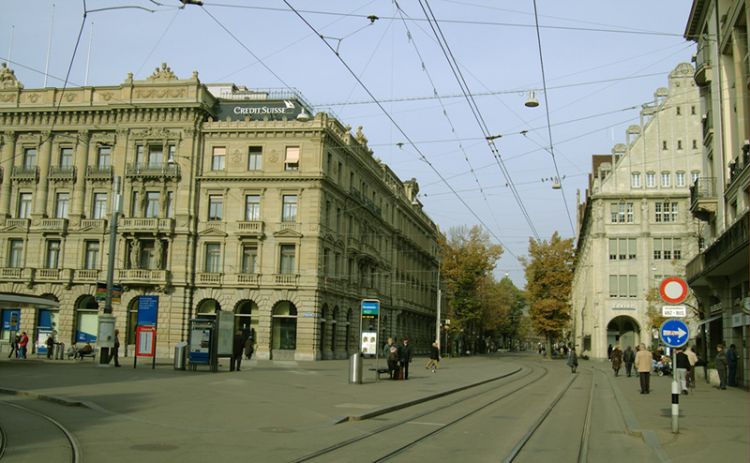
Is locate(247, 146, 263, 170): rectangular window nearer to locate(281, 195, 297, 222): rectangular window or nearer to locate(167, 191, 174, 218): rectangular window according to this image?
locate(281, 195, 297, 222): rectangular window

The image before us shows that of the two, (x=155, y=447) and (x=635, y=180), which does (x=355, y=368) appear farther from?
(x=635, y=180)

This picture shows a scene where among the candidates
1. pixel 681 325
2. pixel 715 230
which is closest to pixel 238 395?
pixel 681 325

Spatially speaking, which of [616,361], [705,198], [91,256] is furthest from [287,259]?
[705,198]

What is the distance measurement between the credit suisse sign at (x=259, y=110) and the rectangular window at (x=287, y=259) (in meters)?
9.90

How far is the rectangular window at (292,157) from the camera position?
5128 cm

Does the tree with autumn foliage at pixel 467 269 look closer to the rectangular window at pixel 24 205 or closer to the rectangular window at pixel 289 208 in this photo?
the rectangular window at pixel 289 208

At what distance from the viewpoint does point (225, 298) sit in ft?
166

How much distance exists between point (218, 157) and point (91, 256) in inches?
469

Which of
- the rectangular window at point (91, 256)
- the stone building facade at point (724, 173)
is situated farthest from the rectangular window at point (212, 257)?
the stone building facade at point (724, 173)

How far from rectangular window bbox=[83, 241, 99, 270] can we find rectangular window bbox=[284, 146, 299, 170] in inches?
603

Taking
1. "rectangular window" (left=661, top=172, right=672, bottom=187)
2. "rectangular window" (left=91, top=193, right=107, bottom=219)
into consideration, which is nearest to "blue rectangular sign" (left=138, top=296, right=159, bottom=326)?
"rectangular window" (left=91, top=193, right=107, bottom=219)

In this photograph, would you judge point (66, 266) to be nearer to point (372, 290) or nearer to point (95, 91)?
point (95, 91)

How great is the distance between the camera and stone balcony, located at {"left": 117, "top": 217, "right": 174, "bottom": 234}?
5059 cm

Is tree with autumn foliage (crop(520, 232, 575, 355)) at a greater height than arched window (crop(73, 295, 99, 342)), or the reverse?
tree with autumn foliage (crop(520, 232, 575, 355))
